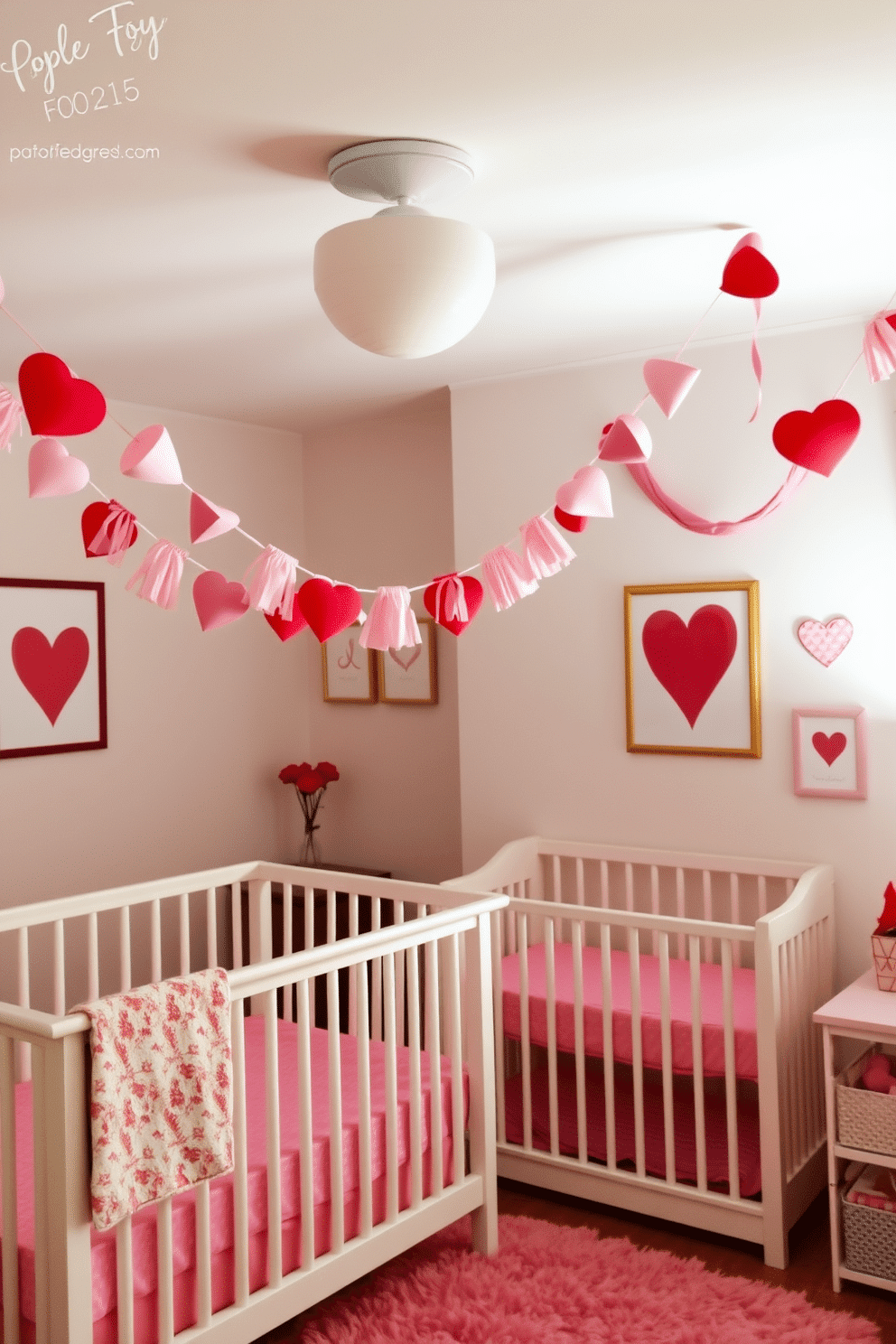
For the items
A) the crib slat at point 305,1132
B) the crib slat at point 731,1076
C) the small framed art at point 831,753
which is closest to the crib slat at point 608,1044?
the crib slat at point 731,1076

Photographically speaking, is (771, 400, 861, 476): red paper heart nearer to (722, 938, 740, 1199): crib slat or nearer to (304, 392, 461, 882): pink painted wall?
(722, 938, 740, 1199): crib slat

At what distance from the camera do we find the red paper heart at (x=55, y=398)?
1.86 meters

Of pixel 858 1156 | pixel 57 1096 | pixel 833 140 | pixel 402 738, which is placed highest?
pixel 833 140

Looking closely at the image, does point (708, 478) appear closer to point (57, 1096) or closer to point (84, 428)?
point (84, 428)

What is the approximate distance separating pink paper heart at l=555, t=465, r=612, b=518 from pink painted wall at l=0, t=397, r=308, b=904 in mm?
1820

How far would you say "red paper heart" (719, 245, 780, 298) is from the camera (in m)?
1.97

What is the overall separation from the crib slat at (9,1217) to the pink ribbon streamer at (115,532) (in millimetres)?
1014

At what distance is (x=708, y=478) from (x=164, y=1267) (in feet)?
7.52

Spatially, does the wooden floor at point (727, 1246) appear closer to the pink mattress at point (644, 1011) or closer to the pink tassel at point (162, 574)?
the pink mattress at point (644, 1011)

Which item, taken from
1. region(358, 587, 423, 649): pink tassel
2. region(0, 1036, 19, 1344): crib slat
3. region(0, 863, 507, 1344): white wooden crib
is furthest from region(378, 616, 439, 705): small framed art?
region(0, 1036, 19, 1344): crib slat

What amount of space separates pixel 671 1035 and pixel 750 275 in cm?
171

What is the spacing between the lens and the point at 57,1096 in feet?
5.66

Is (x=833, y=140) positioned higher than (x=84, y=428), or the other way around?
(x=833, y=140)

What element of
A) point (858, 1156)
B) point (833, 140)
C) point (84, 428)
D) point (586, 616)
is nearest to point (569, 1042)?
point (858, 1156)
